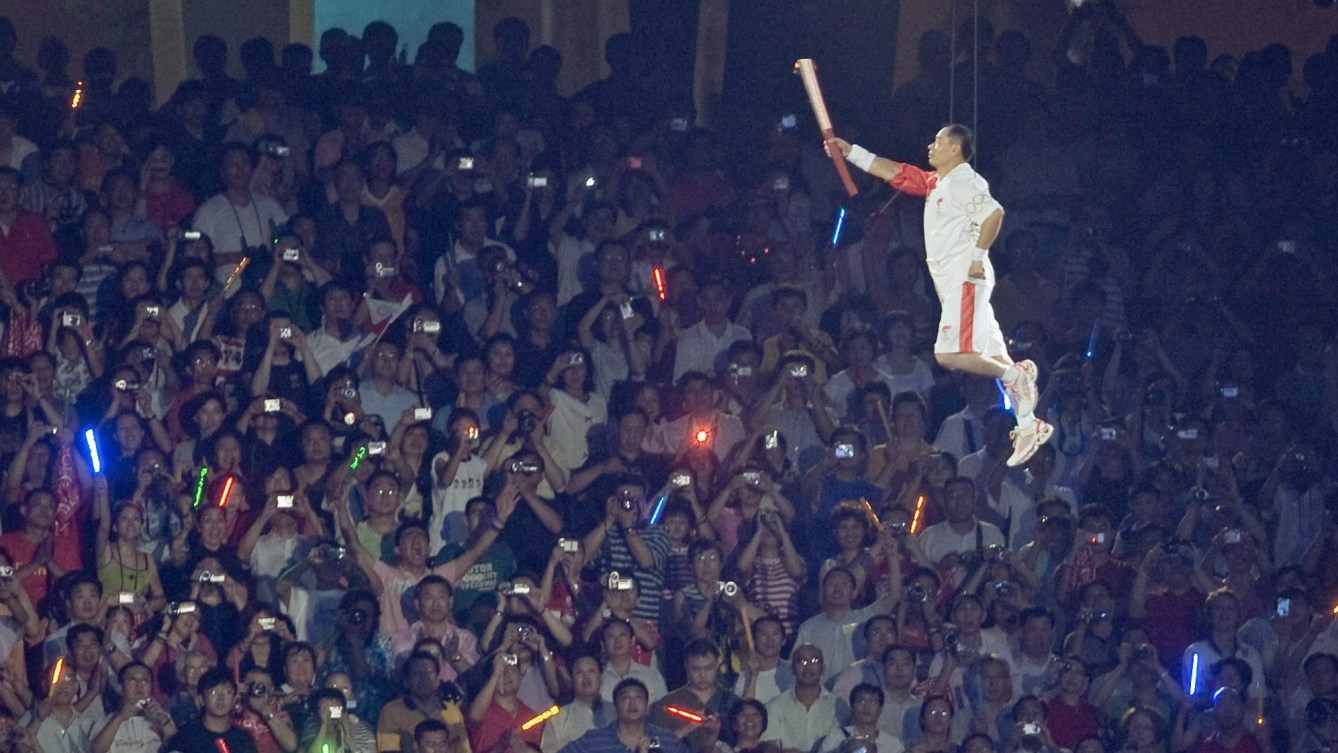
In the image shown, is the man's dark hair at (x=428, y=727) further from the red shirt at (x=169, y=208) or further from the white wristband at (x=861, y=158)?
the red shirt at (x=169, y=208)

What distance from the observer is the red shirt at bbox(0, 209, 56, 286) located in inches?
564

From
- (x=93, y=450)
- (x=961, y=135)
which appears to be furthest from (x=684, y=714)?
(x=961, y=135)

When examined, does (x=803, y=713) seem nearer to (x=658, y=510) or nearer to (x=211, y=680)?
(x=658, y=510)

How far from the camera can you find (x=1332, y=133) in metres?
17.3

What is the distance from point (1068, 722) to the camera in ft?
44.6

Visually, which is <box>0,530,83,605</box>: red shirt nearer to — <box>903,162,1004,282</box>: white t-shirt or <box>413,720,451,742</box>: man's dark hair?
<box>413,720,451,742</box>: man's dark hair

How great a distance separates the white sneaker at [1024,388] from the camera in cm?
1176

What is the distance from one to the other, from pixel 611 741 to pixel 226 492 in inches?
99.2

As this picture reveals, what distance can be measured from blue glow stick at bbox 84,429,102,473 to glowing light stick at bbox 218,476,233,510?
70 cm

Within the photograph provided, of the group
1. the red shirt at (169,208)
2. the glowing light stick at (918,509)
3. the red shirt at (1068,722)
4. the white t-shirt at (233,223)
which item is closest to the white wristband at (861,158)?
the glowing light stick at (918,509)

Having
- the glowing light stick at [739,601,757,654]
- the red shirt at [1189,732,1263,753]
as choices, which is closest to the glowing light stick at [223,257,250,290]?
the glowing light stick at [739,601,757,654]

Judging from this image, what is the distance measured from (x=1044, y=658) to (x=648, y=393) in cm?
277

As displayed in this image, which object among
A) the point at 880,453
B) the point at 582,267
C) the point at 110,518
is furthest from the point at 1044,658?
the point at 110,518

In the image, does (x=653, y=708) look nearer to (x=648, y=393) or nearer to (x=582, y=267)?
(x=648, y=393)
